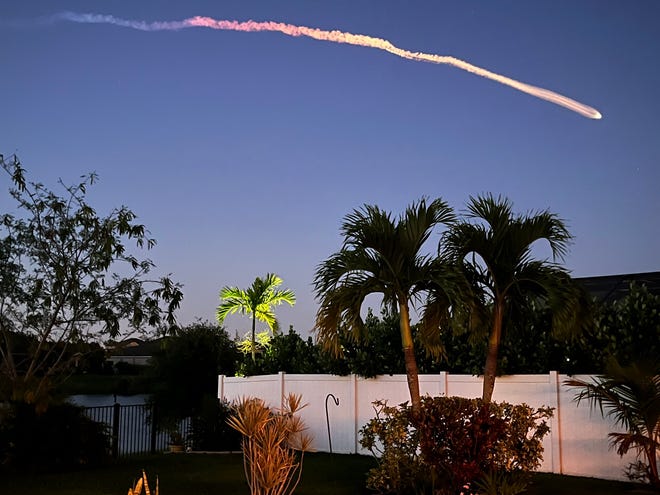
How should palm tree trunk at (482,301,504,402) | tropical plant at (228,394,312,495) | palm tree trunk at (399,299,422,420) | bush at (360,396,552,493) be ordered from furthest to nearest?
palm tree trunk at (482,301,504,402), palm tree trunk at (399,299,422,420), bush at (360,396,552,493), tropical plant at (228,394,312,495)

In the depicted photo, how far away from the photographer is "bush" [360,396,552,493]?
35.2 ft

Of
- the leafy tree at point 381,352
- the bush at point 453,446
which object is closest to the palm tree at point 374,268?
the bush at point 453,446

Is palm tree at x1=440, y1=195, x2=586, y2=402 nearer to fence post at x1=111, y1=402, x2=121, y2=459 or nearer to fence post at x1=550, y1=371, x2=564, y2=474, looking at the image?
fence post at x1=550, y1=371, x2=564, y2=474

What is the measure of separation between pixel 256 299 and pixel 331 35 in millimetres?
13580

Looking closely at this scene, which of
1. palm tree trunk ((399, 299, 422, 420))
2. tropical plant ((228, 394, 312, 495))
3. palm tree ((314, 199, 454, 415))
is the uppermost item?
palm tree ((314, 199, 454, 415))

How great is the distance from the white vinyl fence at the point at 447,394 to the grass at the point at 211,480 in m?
0.39

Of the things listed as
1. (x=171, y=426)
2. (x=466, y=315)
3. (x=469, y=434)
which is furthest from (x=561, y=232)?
(x=171, y=426)

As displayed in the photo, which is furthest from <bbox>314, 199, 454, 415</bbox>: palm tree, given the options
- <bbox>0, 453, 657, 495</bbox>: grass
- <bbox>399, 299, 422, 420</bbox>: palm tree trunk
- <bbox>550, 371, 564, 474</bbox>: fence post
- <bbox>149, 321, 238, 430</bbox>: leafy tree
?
<bbox>149, 321, 238, 430</bbox>: leafy tree

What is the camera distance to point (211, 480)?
1348 centimetres

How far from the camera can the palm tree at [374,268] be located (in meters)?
11.7

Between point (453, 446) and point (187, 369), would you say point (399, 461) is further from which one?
point (187, 369)

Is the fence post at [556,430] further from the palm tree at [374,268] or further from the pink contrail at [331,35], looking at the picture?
the pink contrail at [331,35]

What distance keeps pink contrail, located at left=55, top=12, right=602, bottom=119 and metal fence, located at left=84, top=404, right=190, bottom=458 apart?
796 centimetres

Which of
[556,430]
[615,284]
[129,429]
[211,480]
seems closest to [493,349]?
[556,430]
